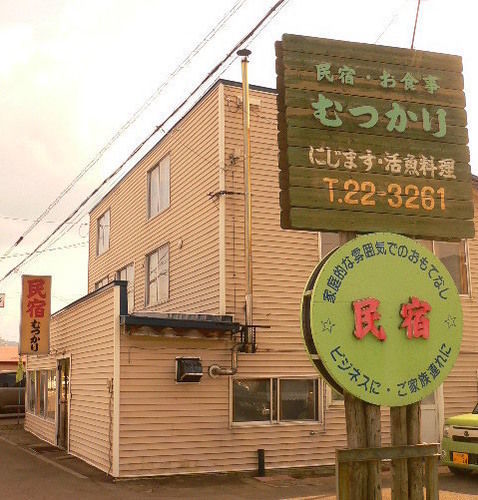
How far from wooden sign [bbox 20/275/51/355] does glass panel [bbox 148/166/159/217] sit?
4.11 m

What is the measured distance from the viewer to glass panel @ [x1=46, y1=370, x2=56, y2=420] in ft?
75.8

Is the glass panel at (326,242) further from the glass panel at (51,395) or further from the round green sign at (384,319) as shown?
the round green sign at (384,319)

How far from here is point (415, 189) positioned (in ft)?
26.6

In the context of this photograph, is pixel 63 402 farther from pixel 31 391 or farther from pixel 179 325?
pixel 179 325

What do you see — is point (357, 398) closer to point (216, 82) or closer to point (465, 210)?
point (465, 210)

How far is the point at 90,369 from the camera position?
725 inches

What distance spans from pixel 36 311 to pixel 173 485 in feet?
31.4

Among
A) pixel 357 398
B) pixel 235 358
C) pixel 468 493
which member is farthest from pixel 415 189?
pixel 235 358

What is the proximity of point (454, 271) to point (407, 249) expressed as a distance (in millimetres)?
13721

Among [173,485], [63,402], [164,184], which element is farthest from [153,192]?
[173,485]

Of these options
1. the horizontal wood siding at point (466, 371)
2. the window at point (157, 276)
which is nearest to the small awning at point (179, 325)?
the window at point (157, 276)

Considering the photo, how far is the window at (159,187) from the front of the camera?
876 inches

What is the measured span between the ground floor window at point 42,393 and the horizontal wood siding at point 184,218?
3.91m

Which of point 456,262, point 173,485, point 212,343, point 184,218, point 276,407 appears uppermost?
point 184,218
